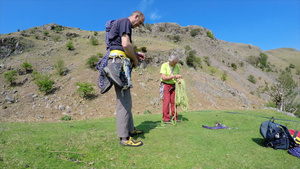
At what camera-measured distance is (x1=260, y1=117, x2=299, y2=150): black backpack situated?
10.3ft

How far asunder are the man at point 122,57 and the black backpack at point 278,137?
2650 mm

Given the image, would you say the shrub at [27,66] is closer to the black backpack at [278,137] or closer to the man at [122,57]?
the man at [122,57]

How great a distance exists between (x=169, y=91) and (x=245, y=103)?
18099 mm

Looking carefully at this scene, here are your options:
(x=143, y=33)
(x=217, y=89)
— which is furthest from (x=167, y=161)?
(x=143, y=33)

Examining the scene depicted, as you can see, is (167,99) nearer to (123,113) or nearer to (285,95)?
(123,113)

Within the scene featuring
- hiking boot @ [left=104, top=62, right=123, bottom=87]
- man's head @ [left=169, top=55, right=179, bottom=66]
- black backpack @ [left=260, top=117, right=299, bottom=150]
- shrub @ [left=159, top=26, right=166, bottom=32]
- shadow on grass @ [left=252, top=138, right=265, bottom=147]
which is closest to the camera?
hiking boot @ [left=104, top=62, right=123, bottom=87]

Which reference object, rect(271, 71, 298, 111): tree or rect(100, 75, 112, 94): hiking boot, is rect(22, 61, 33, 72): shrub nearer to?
rect(100, 75, 112, 94): hiking boot

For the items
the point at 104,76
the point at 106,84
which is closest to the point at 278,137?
the point at 106,84

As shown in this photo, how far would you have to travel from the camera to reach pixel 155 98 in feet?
49.4

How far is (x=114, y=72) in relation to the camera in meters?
3.03

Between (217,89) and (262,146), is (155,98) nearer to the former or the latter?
(217,89)

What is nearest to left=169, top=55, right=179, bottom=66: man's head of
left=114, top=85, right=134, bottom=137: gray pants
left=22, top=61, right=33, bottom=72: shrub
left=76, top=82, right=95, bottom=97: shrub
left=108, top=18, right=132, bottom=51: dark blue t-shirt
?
left=108, top=18, right=132, bottom=51: dark blue t-shirt

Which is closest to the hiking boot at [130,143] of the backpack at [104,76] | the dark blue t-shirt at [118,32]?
the backpack at [104,76]

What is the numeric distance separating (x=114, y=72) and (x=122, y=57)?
1.26ft
